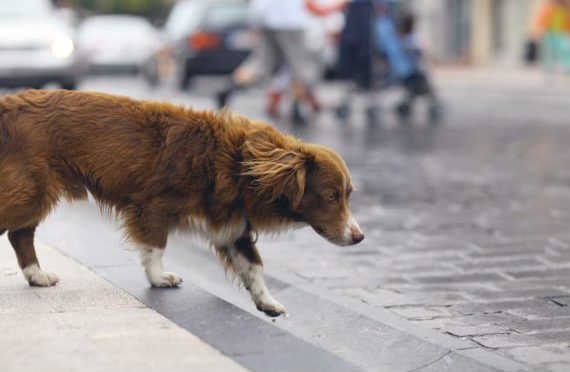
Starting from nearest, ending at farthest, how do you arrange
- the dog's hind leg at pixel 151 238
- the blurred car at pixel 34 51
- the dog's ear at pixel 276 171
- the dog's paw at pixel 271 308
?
1. the dog's ear at pixel 276 171
2. the dog's paw at pixel 271 308
3. the dog's hind leg at pixel 151 238
4. the blurred car at pixel 34 51

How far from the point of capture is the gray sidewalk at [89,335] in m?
4.51

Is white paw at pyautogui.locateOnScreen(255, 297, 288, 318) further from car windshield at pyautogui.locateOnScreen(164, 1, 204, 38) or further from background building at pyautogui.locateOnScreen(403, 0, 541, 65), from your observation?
background building at pyautogui.locateOnScreen(403, 0, 541, 65)

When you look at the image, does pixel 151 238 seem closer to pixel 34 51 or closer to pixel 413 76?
pixel 413 76

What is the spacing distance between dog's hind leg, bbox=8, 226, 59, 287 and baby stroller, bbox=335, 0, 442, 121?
37.7 feet

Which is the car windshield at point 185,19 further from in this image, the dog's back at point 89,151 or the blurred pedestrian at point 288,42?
the dog's back at point 89,151

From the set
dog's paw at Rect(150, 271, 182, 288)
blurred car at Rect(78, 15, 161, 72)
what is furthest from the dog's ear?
blurred car at Rect(78, 15, 161, 72)

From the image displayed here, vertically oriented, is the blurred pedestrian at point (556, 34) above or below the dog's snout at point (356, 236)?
below

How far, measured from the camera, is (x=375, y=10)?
17.4 metres

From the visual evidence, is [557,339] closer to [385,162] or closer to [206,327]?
[206,327]

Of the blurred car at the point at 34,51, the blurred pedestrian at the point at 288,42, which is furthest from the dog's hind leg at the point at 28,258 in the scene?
the blurred car at the point at 34,51

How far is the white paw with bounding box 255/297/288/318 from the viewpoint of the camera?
584 centimetres

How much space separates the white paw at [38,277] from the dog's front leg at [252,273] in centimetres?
85

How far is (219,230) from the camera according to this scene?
5.90 meters

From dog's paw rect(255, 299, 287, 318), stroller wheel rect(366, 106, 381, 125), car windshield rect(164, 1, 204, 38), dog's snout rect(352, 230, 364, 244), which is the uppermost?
dog's snout rect(352, 230, 364, 244)
